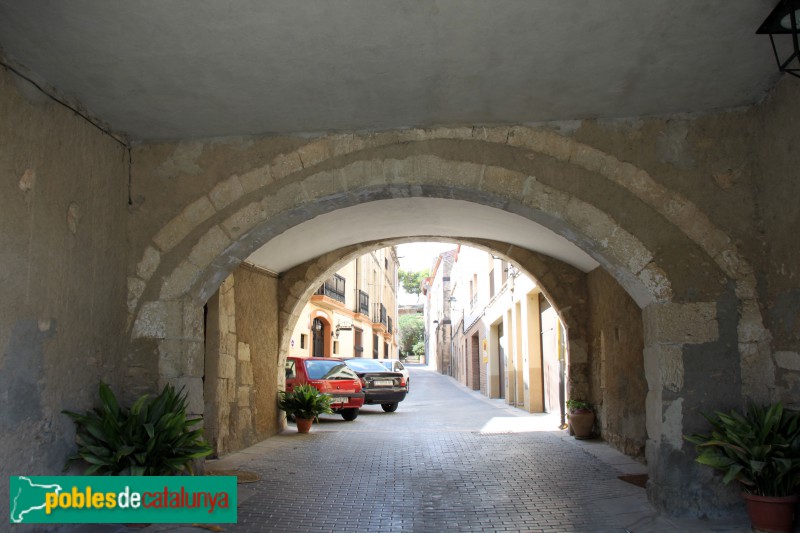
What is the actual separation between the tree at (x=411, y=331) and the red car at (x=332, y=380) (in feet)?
169

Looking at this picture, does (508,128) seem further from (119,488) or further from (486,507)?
(119,488)

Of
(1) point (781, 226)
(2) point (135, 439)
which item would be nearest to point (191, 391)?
(2) point (135, 439)

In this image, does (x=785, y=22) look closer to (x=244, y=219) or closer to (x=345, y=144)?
(x=345, y=144)

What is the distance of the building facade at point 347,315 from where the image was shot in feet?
56.5

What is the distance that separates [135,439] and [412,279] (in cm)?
5812

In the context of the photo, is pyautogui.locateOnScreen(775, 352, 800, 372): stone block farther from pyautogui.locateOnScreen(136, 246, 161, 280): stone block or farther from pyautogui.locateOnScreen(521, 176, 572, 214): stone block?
pyautogui.locateOnScreen(136, 246, 161, 280): stone block

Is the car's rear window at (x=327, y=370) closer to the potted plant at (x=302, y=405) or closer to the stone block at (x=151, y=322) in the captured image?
the potted plant at (x=302, y=405)

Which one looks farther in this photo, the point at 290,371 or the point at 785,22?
the point at 290,371

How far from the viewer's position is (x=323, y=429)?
10.4m

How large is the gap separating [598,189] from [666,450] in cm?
195

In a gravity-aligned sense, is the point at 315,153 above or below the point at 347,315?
above

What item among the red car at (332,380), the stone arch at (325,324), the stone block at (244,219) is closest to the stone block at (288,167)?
the stone block at (244,219)

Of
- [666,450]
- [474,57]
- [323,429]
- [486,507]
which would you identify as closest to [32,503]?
[486,507]

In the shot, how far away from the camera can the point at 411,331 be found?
65.2 metres
